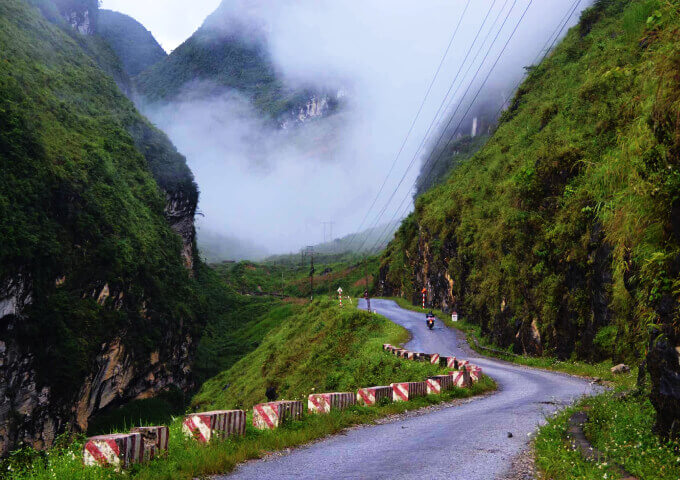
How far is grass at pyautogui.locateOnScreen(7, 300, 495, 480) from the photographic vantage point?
23.2ft

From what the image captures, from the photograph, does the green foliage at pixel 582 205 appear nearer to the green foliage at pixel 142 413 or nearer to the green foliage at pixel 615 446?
the green foliage at pixel 615 446

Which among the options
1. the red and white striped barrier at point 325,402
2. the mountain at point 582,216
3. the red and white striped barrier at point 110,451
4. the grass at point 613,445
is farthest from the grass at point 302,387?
the mountain at point 582,216

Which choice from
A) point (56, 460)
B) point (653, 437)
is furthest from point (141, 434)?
point (653, 437)

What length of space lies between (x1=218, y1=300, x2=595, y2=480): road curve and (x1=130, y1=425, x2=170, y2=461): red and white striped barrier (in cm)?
115

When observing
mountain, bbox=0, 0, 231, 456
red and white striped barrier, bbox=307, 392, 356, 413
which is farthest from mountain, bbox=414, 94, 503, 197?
red and white striped barrier, bbox=307, 392, 356, 413

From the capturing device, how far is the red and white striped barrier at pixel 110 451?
6.60m

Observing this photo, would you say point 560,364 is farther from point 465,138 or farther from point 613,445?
point 465,138

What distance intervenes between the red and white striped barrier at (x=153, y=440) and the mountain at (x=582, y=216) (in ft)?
24.4

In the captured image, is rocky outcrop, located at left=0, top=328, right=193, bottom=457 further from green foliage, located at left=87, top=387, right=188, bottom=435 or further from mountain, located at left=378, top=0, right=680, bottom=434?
mountain, located at left=378, top=0, right=680, bottom=434

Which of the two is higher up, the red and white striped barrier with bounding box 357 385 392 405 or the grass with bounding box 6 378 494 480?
the grass with bounding box 6 378 494 480

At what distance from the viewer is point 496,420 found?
472 inches

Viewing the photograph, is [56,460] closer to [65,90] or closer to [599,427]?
[599,427]

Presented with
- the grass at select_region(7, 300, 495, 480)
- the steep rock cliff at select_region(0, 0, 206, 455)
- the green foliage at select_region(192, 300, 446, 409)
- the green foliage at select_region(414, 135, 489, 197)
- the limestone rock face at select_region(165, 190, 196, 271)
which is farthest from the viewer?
the limestone rock face at select_region(165, 190, 196, 271)

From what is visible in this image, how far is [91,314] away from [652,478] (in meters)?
56.6
